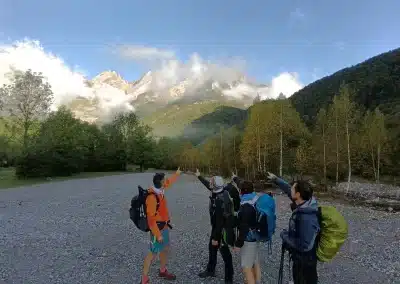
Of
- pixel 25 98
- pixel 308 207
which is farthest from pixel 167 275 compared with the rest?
pixel 25 98

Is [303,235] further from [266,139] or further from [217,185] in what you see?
[266,139]

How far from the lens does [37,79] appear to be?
186 feet

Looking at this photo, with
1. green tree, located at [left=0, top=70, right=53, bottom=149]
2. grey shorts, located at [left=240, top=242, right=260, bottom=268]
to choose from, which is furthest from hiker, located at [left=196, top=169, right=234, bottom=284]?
green tree, located at [left=0, top=70, right=53, bottom=149]

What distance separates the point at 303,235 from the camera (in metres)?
5.79

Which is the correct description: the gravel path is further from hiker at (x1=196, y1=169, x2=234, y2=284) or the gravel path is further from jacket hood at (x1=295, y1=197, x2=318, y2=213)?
jacket hood at (x1=295, y1=197, x2=318, y2=213)

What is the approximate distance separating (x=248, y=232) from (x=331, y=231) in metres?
2.01

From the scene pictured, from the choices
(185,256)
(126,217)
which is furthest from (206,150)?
(185,256)

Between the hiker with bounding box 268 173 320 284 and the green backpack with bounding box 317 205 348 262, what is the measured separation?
121mm

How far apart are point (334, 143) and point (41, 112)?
4613cm

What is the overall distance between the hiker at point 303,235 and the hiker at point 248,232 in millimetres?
1133

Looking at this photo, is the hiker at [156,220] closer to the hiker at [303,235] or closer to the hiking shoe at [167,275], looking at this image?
the hiking shoe at [167,275]

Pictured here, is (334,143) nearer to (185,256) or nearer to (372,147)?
(372,147)

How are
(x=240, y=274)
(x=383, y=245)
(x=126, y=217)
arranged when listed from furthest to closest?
(x=126, y=217), (x=383, y=245), (x=240, y=274)

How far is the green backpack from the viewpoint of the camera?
18.9 ft
